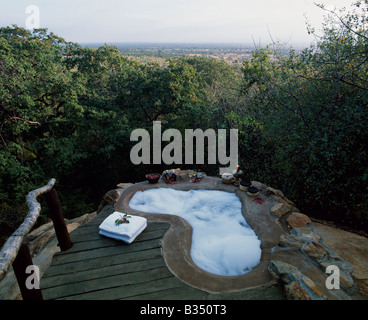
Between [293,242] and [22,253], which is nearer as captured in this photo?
[22,253]

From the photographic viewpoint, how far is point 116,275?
3.46 m

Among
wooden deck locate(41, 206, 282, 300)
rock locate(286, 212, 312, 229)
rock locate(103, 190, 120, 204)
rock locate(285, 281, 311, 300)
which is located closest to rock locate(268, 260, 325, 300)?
rock locate(285, 281, 311, 300)

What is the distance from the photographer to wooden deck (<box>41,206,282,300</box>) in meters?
3.11

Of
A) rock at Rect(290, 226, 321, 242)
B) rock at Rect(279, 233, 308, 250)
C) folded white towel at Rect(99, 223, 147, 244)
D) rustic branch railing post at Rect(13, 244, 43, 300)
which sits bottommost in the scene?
folded white towel at Rect(99, 223, 147, 244)

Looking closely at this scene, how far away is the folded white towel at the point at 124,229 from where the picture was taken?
4.16 meters

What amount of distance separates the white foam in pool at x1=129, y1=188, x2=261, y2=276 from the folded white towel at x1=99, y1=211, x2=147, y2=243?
115 cm

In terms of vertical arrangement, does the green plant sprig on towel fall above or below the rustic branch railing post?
below

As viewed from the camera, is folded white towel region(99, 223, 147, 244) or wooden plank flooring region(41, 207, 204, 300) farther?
folded white towel region(99, 223, 147, 244)

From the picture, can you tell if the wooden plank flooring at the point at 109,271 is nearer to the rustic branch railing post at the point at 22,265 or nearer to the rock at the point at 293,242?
the rustic branch railing post at the point at 22,265

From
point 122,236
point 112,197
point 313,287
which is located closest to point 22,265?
point 122,236

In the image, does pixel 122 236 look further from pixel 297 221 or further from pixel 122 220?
pixel 297 221

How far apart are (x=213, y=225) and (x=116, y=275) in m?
2.56

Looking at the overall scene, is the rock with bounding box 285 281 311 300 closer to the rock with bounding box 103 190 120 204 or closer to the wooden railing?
the wooden railing

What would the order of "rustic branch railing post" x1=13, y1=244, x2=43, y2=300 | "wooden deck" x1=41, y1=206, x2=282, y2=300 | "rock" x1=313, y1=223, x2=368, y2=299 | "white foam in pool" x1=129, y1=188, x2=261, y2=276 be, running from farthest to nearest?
"white foam in pool" x1=129, y1=188, x2=261, y2=276, "rock" x1=313, y1=223, x2=368, y2=299, "wooden deck" x1=41, y1=206, x2=282, y2=300, "rustic branch railing post" x1=13, y1=244, x2=43, y2=300
